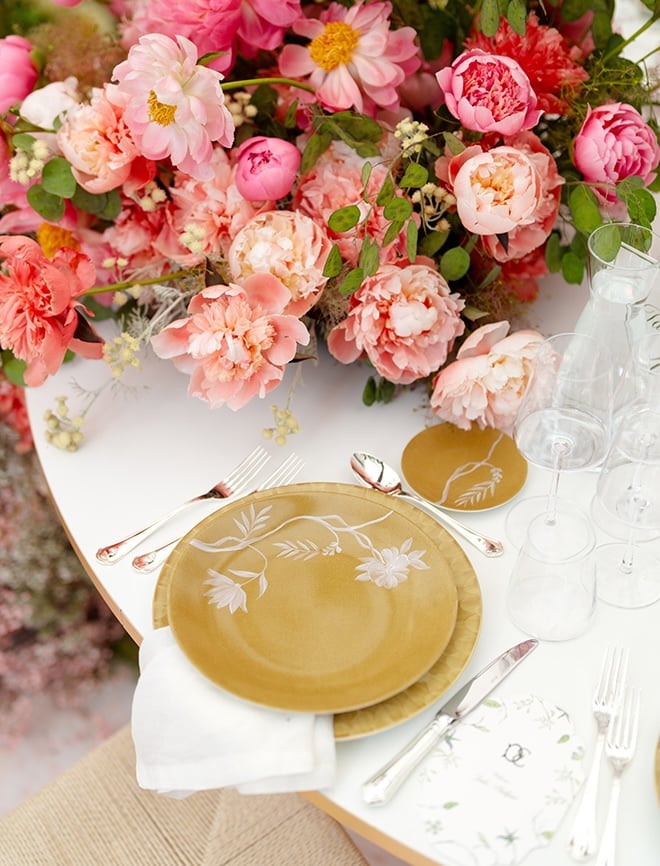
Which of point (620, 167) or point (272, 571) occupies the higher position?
point (620, 167)

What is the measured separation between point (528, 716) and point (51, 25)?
3.42 ft

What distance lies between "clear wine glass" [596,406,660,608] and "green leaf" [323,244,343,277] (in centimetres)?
33

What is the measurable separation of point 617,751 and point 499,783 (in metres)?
0.10

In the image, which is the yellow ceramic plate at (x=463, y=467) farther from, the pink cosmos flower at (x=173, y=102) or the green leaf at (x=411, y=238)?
the pink cosmos flower at (x=173, y=102)

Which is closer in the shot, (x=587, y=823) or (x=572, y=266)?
(x=587, y=823)

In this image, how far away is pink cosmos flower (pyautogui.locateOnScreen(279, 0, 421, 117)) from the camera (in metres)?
1.02

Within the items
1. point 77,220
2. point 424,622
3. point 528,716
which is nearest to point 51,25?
point 77,220

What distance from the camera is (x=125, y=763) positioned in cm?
114

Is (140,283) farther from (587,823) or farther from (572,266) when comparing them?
(587,823)

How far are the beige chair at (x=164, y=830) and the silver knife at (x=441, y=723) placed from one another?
1.14ft

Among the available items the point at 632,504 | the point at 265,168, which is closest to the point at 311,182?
the point at 265,168

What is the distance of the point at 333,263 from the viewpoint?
940 millimetres

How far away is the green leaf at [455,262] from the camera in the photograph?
101 cm

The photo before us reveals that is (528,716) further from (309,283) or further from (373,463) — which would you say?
(309,283)
